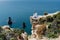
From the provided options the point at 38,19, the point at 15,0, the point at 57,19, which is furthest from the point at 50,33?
the point at 15,0

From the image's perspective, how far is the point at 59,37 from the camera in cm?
2069

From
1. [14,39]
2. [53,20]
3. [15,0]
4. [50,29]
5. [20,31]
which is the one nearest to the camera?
[14,39]

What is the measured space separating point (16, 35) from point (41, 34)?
5.99m

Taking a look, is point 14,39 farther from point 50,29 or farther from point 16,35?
point 50,29

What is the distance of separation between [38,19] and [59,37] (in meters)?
5.55

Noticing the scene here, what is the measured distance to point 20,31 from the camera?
18.1 meters

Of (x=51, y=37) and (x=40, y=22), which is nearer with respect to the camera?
(x=51, y=37)

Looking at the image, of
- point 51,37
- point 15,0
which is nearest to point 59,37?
point 51,37

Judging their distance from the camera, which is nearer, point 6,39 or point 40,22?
point 6,39

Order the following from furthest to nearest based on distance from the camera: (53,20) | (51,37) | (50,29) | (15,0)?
1. (15,0)
2. (53,20)
3. (50,29)
4. (51,37)

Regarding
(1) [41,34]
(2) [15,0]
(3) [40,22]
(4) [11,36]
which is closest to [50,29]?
(1) [41,34]

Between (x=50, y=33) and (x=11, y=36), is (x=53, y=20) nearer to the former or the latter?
(x=50, y=33)

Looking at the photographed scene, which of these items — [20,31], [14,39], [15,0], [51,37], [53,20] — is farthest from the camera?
[15,0]

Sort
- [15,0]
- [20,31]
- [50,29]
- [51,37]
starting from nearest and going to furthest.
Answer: [20,31], [51,37], [50,29], [15,0]
